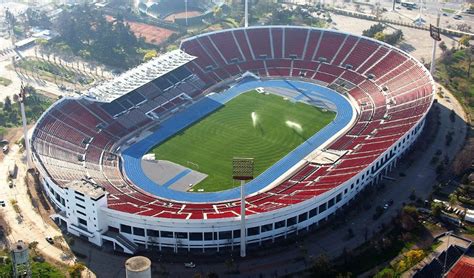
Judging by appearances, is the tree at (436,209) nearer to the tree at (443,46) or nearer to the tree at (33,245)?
the tree at (33,245)

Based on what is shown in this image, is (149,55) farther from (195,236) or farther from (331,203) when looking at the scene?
(195,236)

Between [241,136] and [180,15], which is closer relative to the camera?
[241,136]

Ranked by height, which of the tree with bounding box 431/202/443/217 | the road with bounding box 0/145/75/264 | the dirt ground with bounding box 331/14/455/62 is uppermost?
the dirt ground with bounding box 331/14/455/62

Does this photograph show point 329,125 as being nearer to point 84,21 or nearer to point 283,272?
point 283,272

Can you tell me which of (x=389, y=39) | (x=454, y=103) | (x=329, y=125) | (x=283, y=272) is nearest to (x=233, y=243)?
(x=283, y=272)

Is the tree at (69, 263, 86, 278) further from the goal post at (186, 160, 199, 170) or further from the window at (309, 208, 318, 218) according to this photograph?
the window at (309, 208, 318, 218)

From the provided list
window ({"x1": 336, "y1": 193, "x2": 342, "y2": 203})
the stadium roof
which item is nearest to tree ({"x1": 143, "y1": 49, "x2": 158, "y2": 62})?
the stadium roof

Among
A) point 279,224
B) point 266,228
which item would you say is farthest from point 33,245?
point 279,224
